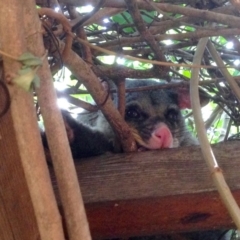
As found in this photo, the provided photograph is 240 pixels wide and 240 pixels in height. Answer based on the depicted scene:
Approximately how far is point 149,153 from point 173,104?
0.99 m

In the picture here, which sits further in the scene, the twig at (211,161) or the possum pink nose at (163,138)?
the possum pink nose at (163,138)

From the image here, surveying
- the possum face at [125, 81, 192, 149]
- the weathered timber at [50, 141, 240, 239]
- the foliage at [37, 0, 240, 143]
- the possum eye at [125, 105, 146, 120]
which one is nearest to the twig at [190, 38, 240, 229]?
the foliage at [37, 0, 240, 143]

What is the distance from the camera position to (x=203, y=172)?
4.87ft

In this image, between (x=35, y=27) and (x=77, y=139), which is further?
(x=77, y=139)

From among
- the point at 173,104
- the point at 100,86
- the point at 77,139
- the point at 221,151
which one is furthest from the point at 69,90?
the point at 173,104

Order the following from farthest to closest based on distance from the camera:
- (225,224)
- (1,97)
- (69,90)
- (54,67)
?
(69,90), (225,224), (54,67), (1,97)

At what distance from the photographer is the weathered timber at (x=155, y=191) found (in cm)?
146

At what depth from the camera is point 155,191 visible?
1462mm

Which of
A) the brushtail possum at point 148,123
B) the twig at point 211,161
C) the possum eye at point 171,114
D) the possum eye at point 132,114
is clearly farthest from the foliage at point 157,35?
the possum eye at point 171,114

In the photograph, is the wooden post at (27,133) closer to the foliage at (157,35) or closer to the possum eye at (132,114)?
the foliage at (157,35)

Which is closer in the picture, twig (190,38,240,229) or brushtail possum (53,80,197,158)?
twig (190,38,240,229)

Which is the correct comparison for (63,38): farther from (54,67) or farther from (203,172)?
(203,172)

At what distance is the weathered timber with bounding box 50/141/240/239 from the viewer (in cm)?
146

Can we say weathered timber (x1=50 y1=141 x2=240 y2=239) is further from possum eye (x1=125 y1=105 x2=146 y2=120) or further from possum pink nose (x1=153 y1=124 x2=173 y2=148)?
possum eye (x1=125 y1=105 x2=146 y2=120)
